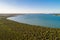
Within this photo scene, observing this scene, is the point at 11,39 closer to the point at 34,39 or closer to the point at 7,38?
the point at 7,38

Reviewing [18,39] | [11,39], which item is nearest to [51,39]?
[18,39]

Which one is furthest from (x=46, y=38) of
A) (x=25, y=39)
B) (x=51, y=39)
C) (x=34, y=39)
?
(x=25, y=39)

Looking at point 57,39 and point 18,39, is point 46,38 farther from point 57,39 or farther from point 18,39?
point 18,39

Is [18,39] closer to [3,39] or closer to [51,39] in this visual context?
[3,39]

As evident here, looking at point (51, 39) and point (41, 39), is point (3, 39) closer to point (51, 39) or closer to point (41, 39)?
point (41, 39)

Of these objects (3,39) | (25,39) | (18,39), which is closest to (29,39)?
(25,39)
